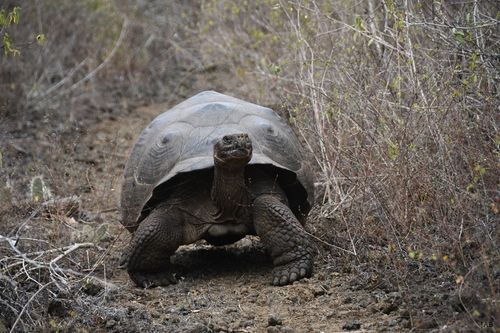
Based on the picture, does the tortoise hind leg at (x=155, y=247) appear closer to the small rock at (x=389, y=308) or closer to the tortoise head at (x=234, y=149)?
the tortoise head at (x=234, y=149)

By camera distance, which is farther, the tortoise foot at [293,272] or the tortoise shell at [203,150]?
the tortoise shell at [203,150]

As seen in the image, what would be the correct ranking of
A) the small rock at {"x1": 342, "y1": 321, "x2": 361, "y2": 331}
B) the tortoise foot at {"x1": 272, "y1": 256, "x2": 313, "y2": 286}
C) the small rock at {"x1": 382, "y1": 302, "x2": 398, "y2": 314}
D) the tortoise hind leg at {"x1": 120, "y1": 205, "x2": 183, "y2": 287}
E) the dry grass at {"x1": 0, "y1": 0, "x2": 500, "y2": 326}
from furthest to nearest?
the tortoise hind leg at {"x1": 120, "y1": 205, "x2": 183, "y2": 287}
the tortoise foot at {"x1": 272, "y1": 256, "x2": 313, "y2": 286}
the dry grass at {"x1": 0, "y1": 0, "x2": 500, "y2": 326}
the small rock at {"x1": 382, "y1": 302, "x2": 398, "y2": 314}
the small rock at {"x1": 342, "y1": 321, "x2": 361, "y2": 331}

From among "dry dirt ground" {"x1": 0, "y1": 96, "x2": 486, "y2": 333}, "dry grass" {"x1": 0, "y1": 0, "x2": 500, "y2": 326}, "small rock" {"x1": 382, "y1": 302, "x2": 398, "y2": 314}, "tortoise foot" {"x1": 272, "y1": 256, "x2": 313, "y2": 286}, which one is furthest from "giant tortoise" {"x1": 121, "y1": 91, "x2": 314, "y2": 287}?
"small rock" {"x1": 382, "y1": 302, "x2": 398, "y2": 314}

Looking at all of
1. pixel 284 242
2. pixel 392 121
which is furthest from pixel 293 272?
pixel 392 121

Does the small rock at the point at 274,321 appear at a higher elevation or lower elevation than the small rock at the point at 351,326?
lower

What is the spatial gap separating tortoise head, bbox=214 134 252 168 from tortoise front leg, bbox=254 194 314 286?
35 cm

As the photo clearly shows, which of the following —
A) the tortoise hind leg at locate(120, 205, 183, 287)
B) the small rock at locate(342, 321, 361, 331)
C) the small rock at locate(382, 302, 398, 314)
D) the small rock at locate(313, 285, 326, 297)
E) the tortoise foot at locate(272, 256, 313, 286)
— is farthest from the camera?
the tortoise hind leg at locate(120, 205, 183, 287)

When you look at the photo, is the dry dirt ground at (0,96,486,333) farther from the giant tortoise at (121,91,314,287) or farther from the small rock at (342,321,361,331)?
the giant tortoise at (121,91,314,287)

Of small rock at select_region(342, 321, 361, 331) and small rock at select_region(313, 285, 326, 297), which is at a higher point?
small rock at select_region(342, 321, 361, 331)

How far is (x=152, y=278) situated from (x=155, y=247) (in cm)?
19

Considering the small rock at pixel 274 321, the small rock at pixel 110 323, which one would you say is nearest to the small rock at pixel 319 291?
the small rock at pixel 274 321

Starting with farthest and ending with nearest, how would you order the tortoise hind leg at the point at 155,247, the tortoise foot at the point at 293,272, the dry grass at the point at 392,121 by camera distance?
the tortoise hind leg at the point at 155,247 < the tortoise foot at the point at 293,272 < the dry grass at the point at 392,121

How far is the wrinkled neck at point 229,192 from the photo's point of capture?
5052mm

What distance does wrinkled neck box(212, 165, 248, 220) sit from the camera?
5.05m
